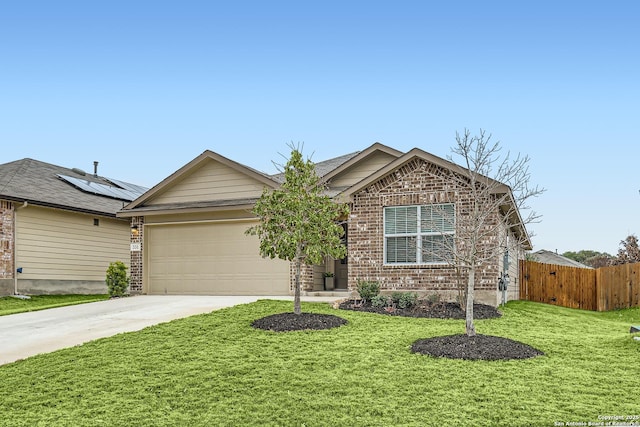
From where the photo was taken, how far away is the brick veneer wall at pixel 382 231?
14383 millimetres

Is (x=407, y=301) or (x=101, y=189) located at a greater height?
(x=101, y=189)

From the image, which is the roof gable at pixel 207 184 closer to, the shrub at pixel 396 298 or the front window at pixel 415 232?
the front window at pixel 415 232

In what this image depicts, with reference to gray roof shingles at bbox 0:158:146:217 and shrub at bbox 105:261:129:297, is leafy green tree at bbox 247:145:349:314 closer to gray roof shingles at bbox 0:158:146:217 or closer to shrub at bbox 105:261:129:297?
shrub at bbox 105:261:129:297

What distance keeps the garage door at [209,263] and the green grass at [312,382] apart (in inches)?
282

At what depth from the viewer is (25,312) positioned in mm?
14914

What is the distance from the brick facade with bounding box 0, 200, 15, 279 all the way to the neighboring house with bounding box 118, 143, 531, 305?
11.2ft

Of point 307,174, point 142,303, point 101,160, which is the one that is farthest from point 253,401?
point 101,160

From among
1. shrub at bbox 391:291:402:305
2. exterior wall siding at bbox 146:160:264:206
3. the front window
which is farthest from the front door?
shrub at bbox 391:291:402:305

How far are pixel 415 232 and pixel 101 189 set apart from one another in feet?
51.2

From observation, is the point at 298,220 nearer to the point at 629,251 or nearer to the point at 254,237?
the point at 254,237

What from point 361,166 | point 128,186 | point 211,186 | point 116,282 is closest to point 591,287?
point 361,166

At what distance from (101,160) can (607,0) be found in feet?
75.7

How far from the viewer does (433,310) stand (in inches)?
521

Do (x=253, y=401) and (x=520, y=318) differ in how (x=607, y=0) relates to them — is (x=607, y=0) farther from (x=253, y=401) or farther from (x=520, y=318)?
(x=253, y=401)
